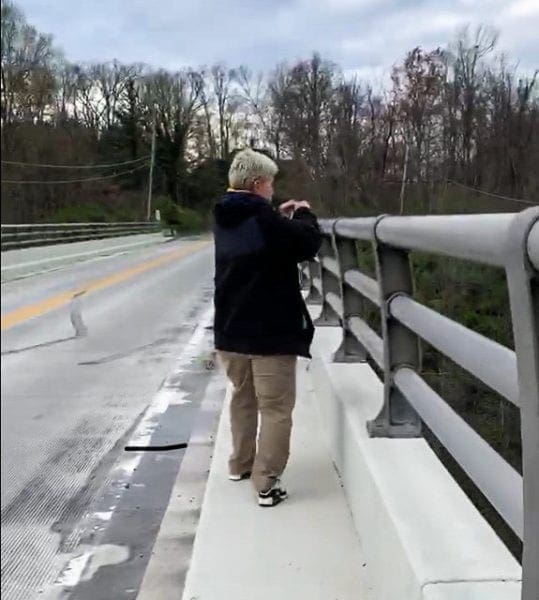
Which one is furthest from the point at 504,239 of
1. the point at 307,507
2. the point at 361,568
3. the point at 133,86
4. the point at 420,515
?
the point at 307,507

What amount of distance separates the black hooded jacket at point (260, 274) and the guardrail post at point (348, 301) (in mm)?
1210

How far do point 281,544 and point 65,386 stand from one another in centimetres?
207

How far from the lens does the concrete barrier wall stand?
225 cm

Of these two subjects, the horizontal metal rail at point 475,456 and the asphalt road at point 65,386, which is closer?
the asphalt road at point 65,386

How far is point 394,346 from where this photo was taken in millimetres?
3498

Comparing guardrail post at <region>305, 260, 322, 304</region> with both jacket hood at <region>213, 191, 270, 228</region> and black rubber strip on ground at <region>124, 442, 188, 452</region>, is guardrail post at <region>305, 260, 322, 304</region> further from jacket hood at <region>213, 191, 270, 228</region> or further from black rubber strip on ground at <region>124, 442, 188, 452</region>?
jacket hood at <region>213, 191, 270, 228</region>

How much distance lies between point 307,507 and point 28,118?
2.94m

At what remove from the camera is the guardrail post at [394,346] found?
3439 mm

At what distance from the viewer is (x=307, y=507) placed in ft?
12.3

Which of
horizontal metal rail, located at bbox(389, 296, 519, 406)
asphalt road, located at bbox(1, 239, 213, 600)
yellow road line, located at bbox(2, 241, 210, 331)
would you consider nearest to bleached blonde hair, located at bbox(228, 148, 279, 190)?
asphalt road, located at bbox(1, 239, 213, 600)

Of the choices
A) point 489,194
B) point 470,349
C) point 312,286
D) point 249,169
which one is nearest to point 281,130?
point 249,169

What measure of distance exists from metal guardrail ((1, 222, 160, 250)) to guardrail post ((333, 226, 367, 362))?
2.60 meters

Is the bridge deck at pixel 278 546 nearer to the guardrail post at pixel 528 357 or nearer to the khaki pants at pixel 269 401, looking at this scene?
the khaki pants at pixel 269 401

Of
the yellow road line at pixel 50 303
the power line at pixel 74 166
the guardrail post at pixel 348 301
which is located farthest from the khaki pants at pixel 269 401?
the power line at pixel 74 166
